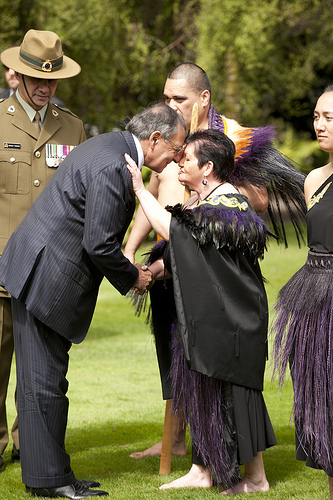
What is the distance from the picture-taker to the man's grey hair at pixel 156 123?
144 inches

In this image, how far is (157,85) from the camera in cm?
1953

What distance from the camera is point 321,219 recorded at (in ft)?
11.4

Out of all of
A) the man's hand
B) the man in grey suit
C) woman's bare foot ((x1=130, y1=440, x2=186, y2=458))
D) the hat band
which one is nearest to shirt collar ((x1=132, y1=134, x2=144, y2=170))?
the man in grey suit

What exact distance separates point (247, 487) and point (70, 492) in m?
0.93

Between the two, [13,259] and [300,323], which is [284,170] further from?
[13,259]

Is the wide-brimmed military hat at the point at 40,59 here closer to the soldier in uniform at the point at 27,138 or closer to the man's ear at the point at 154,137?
the soldier in uniform at the point at 27,138

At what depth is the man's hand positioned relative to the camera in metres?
3.81

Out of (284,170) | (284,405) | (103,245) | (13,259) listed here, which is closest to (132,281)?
(103,245)

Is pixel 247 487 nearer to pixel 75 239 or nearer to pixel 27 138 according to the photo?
pixel 75 239

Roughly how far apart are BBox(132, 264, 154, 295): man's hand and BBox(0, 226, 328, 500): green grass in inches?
36.3

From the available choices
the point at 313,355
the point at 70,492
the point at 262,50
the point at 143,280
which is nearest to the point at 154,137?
the point at 143,280

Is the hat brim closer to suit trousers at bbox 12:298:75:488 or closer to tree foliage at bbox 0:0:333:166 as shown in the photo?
suit trousers at bbox 12:298:75:488

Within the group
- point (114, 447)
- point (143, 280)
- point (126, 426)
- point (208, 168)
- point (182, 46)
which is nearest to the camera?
point (208, 168)

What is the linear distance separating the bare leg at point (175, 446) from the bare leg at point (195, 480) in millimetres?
583
